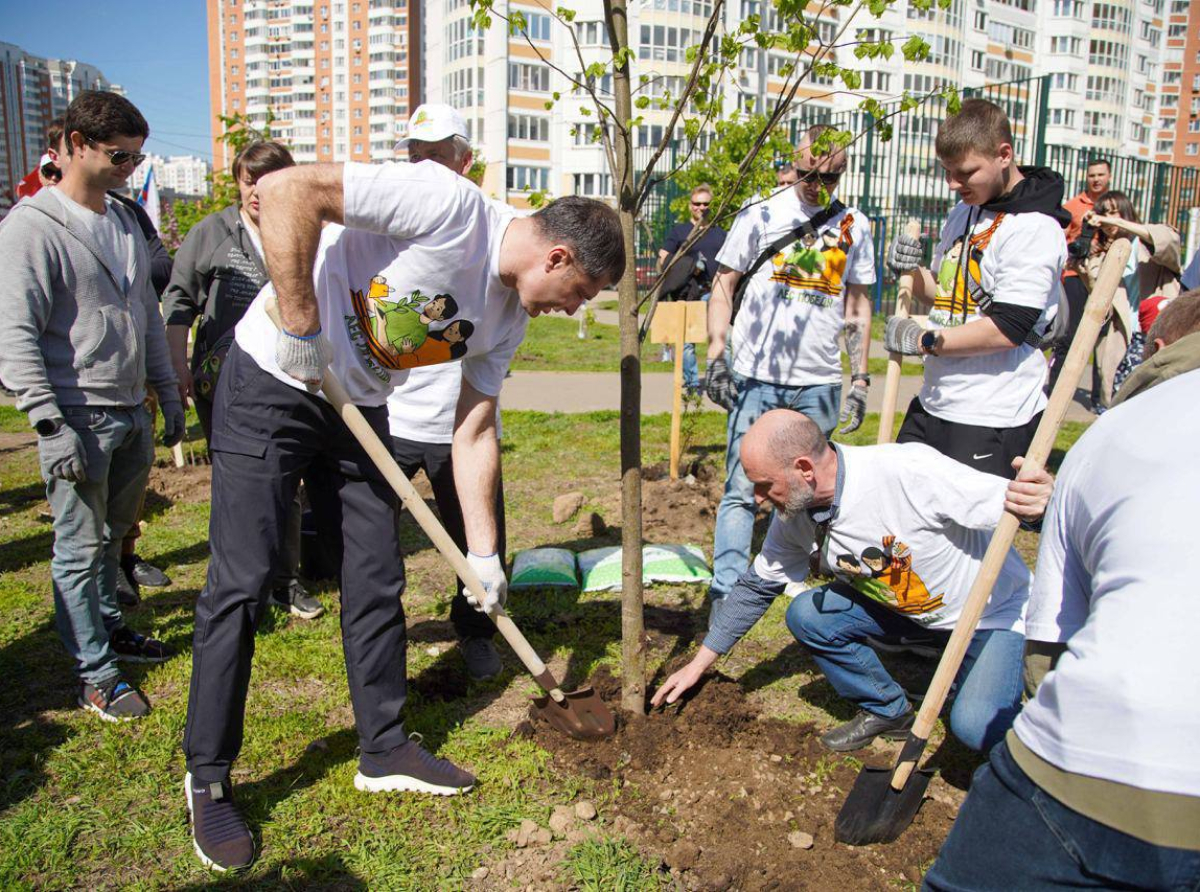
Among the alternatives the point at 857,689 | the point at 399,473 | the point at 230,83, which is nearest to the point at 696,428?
the point at 857,689

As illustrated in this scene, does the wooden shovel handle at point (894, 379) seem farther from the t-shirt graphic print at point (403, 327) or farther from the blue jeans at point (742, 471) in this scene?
the t-shirt graphic print at point (403, 327)

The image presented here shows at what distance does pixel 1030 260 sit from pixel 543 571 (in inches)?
100

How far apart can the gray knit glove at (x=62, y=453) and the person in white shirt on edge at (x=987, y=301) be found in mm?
3050

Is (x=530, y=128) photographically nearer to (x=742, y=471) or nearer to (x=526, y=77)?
(x=526, y=77)

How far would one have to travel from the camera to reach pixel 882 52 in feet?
9.19

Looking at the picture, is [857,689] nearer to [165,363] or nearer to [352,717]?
[352,717]

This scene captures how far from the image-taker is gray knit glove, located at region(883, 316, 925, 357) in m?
3.61

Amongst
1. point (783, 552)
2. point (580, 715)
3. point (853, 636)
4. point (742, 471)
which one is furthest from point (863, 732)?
point (742, 471)

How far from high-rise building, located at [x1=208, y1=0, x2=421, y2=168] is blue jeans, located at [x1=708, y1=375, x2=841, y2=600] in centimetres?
9159

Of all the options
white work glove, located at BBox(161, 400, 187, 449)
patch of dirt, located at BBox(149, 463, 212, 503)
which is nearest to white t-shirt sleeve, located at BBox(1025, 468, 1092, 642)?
white work glove, located at BBox(161, 400, 187, 449)

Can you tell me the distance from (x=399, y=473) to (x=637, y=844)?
127 centimetres

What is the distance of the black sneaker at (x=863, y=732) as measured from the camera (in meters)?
3.15

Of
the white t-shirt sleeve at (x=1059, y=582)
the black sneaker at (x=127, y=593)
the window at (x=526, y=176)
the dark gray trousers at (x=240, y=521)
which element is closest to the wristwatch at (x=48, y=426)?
the dark gray trousers at (x=240, y=521)

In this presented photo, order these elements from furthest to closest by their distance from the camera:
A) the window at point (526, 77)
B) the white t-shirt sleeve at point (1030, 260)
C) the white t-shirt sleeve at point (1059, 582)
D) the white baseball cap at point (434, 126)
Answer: the window at point (526, 77), the white baseball cap at point (434, 126), the white t-shirt sleeve at point (1030, 260), the white t-shirt sleeve at point (1059, 582)
